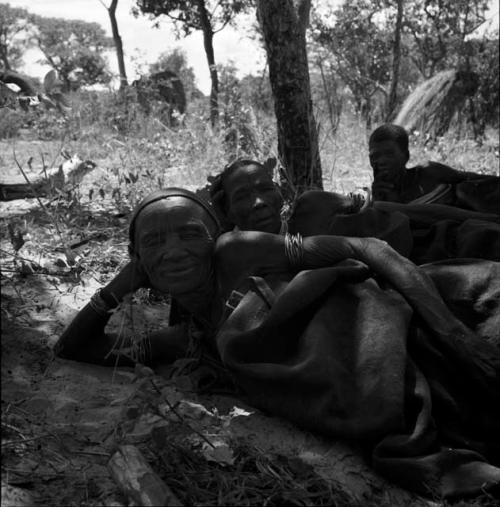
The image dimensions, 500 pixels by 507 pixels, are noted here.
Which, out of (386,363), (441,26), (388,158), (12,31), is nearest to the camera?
(386,363)

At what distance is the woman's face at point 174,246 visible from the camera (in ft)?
9.40

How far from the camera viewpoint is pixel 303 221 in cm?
370

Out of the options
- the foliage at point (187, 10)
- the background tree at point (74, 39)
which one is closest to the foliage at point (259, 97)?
the foliage at point (187, 10)

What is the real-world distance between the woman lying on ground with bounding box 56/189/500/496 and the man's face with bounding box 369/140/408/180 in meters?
1.52

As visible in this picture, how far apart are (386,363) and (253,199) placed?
4.35 ft

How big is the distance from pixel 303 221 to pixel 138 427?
1669mm

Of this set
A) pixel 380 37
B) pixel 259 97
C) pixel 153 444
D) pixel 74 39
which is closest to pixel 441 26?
pixel 380 37

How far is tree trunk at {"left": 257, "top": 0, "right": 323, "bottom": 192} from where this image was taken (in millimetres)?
5348

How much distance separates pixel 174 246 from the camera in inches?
112

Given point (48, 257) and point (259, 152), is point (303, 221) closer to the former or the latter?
point (48, 257)

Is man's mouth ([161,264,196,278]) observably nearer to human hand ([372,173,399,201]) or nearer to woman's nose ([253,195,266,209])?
woman's nose ([253,195,266,209])

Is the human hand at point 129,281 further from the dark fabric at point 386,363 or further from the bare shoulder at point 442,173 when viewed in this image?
the bare shoulder at point 442,173

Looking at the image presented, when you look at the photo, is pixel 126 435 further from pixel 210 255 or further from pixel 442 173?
pixel 442 173

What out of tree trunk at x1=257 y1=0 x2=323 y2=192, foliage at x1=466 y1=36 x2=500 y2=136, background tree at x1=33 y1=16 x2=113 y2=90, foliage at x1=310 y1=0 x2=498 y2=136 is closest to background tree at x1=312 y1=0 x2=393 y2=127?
foliage at x1=310 y1=0 x2=498 y2=136
